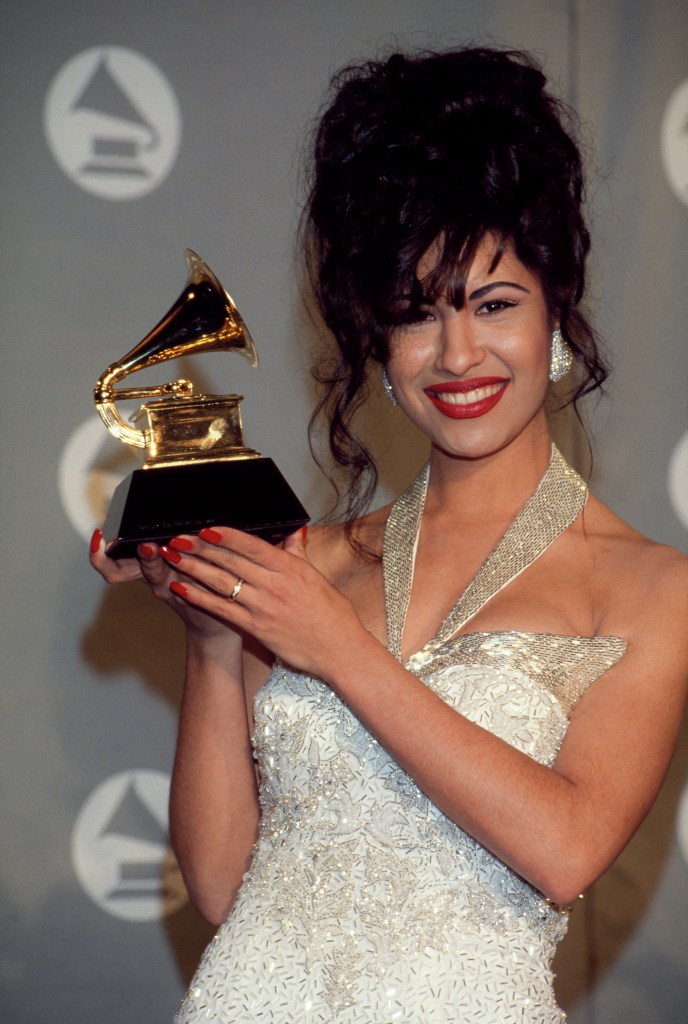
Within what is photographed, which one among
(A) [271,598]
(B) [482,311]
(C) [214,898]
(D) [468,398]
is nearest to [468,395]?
(D) [468,398]

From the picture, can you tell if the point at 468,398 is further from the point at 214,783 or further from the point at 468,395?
the point at 214,783

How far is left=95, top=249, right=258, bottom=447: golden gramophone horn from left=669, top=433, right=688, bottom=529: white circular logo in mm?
1693

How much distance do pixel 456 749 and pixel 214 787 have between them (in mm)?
550

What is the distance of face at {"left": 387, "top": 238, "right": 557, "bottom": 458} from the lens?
1.73 m

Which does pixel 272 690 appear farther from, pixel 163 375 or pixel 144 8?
pixel 144 8

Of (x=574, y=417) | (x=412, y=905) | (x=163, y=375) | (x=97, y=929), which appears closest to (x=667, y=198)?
(x=574, y=417)

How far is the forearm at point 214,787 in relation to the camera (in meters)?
1.83

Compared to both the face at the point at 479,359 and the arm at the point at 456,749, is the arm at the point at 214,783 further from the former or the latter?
the face at the point at 479,359

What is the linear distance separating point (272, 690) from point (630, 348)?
1664mm

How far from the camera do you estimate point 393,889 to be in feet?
5.29

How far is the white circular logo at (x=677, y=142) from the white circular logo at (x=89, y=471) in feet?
5.03

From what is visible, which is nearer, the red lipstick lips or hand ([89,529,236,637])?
hand ([89,529,236,637])

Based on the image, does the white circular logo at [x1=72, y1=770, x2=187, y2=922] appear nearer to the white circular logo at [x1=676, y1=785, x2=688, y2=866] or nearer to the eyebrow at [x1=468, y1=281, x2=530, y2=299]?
the white circular logo at [x1=676, y1=785, x2=688, y2=866]

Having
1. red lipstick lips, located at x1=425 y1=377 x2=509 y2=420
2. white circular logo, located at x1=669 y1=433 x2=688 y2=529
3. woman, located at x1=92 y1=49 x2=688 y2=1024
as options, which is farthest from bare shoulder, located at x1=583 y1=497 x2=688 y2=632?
white circular logo, located at x1=669 y1=433 x2=688 y2=529
